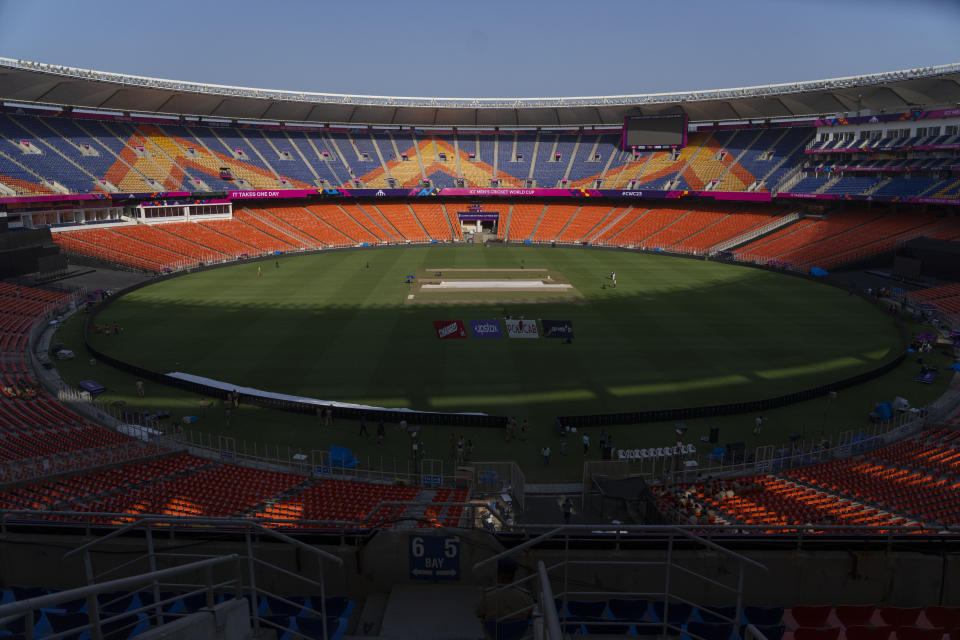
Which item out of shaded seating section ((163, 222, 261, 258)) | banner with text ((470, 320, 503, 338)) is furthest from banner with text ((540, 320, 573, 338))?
shaded seating section ((163, 222, 261, 258))

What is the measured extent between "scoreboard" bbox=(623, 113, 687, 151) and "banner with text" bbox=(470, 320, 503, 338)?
62592mm

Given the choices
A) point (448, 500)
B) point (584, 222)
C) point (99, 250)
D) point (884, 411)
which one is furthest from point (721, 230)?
point (448, 500)

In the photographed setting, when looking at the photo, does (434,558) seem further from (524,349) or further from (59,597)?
(524,349)

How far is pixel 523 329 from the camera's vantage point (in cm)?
4088

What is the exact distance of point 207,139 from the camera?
285 ft

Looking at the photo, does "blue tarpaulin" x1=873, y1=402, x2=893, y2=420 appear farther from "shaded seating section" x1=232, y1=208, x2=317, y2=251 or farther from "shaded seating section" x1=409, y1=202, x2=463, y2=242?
"shaded seating section" x1=232, y1=208, x2=317, y2=251

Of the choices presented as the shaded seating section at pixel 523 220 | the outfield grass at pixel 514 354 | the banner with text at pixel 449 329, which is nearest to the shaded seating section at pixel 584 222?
the shaded seating section at pixel 523 220

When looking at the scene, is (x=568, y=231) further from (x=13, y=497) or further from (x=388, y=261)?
(x=13, y=497)

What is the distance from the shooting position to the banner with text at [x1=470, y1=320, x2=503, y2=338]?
4031 centimetres

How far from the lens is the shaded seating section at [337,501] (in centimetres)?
1706

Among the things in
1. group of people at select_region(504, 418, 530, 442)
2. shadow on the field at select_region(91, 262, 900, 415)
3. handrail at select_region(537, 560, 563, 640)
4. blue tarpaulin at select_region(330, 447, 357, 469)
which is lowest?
blue tarpaulin at select_region(330, 447, 357, 469)

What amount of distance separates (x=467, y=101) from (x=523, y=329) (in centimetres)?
5857

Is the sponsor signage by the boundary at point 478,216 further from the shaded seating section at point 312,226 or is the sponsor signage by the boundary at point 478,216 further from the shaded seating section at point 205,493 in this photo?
the shaded seating section at point 205,493

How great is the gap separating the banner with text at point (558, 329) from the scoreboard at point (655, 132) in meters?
62.7
